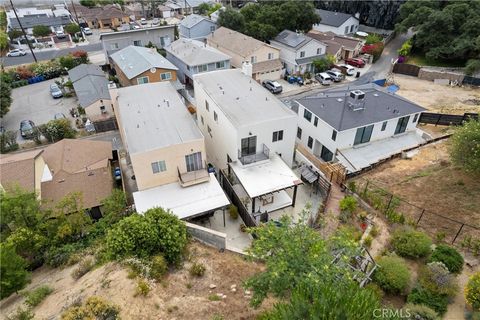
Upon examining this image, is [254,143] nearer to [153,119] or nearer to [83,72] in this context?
[153,119]

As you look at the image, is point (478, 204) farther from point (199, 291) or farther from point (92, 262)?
point (92, 262)

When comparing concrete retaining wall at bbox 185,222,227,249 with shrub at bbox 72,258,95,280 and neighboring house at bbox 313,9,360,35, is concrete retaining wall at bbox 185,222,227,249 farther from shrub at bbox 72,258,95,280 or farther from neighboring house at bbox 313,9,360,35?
neighboring house at bbox 313,9,360,35

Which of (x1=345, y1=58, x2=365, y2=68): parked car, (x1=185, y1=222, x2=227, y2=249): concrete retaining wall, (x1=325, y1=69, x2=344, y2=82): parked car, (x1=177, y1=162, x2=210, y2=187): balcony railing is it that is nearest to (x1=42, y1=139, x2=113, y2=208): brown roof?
(x1=177, y1=162, x2=210, y2=187): balcony railing

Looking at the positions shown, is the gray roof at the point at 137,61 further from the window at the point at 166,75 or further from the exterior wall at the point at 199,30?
the exterior wall at the point at 199,30

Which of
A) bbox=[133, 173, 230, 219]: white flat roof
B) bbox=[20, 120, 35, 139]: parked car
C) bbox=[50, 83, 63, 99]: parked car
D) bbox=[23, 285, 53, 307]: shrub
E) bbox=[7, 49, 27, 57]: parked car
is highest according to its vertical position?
bbox=[23, 285, 53, 307]: shrub

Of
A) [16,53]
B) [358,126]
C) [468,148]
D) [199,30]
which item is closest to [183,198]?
[358,126]

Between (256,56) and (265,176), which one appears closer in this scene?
(265,176)
